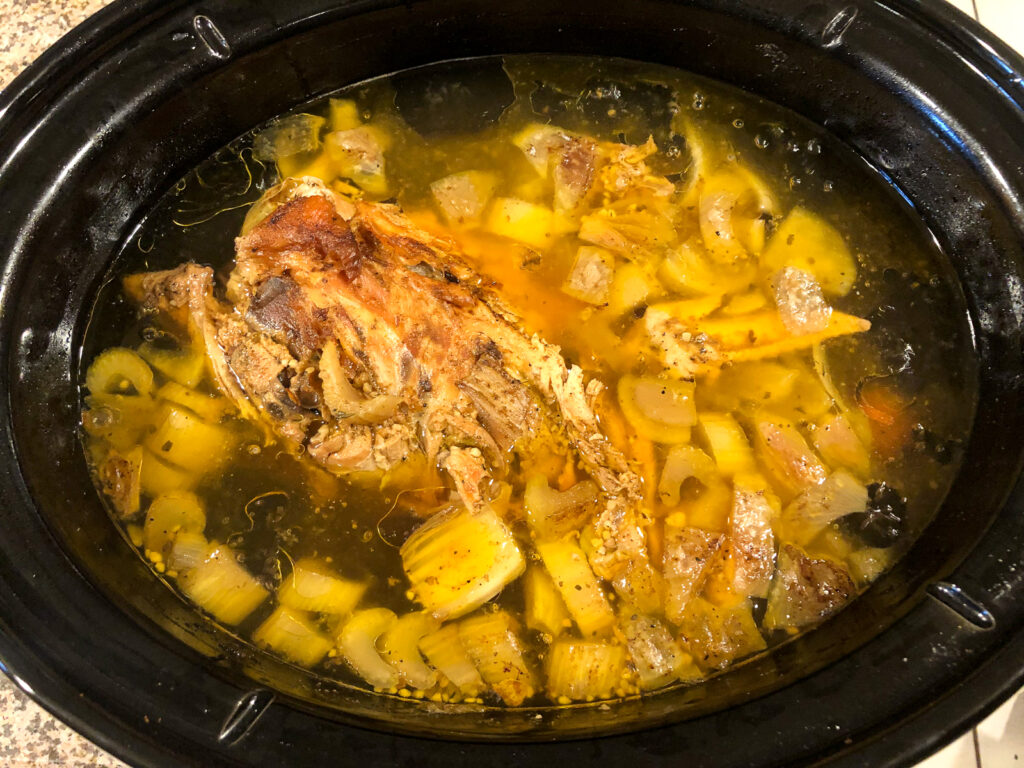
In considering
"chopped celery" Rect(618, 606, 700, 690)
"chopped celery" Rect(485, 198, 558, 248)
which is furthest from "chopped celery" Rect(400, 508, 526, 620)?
"chopped celery" Rect(485, 198, 558, 248)

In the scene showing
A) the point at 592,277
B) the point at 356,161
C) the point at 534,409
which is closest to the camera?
the point at 534,409

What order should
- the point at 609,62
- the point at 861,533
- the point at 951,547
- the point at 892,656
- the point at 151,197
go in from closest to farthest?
the point at 892,656
the point at 951,547
the point at 861,533
the point at 151,197
the point at 609,62

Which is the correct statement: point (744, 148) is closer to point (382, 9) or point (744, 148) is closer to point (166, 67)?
point (382, 9)

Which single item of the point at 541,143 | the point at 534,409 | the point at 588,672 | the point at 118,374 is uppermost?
the point at 541,143

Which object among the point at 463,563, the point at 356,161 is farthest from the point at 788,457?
the point at 356,161

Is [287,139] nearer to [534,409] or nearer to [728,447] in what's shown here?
[534,409]

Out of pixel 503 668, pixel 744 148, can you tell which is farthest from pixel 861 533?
pixel 744 148
